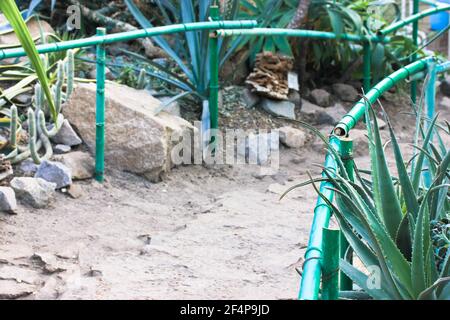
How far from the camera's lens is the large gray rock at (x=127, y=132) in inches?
172

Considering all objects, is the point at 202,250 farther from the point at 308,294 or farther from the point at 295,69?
the point at 295,69

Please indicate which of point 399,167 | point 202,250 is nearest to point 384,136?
point 202,250

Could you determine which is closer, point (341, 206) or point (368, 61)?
point (341, 206)

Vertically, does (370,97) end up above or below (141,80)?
above

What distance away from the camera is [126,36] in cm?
422

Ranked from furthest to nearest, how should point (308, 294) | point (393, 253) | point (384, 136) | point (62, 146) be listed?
point (384, 136)
point (62, 146)
point (393, 253)
point (308, 294)

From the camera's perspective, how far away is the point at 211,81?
192 inches

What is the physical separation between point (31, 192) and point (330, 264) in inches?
97.1

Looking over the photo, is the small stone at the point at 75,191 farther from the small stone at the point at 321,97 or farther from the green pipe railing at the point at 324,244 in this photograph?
the small stone at the point at 321,97

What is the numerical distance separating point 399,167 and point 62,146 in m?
2.70

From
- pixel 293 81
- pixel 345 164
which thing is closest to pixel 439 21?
pixel 293 81

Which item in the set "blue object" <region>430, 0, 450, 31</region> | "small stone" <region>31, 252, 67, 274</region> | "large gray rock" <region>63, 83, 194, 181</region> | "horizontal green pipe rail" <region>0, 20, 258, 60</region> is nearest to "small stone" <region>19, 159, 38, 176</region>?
"large gray rock" <region>63, 83, 194, 181</region>

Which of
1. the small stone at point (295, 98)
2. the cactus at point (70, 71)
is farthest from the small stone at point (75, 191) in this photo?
the small stone at point (295, 98)

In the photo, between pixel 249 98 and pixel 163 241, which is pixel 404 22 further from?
pixel 163 241
